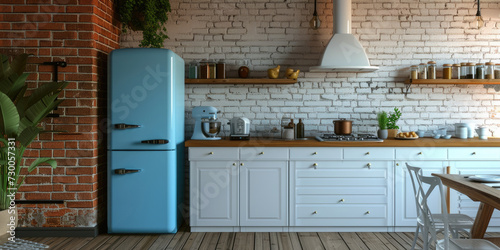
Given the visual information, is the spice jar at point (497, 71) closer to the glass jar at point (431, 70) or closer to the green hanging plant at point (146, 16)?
the glass jar at point (431, 70)

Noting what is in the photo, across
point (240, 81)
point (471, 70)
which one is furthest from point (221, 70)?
point (471, 70)

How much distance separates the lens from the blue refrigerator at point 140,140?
161 inches

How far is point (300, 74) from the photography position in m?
4.89

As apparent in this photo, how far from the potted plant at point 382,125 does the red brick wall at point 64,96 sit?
2.91m

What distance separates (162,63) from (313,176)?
72.1 inches

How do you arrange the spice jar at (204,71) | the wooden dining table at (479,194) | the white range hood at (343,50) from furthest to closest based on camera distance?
the spice jar at (204,71) → the white range hood at (343,50) → the wooden dining table at (479,194)

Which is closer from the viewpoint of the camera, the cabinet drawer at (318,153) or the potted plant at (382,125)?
the cabinet drawer at (318,153)

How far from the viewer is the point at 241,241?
400cm

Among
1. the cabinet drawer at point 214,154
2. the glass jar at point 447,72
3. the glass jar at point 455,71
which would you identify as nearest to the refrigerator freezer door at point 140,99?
the cabinet drawer at point 214,154

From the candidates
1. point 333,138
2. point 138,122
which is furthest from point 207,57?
point 333,138

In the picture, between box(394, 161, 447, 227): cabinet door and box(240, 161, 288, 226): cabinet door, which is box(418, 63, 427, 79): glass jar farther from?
box(240, 161, 288, 226): cabinet door

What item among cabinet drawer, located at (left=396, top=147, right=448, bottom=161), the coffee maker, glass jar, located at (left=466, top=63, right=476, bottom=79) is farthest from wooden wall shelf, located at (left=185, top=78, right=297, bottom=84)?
glass jar, located at (left=466, top=63, right=476, bottom=79)

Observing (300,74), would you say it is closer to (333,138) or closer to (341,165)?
(333,138)

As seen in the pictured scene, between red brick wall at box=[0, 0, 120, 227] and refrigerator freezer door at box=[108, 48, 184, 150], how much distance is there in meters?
0.21
